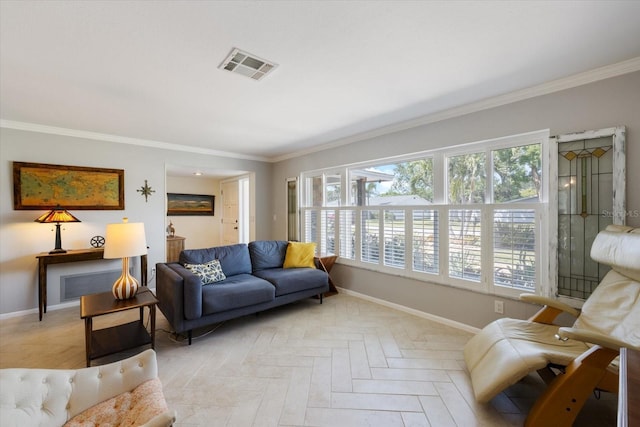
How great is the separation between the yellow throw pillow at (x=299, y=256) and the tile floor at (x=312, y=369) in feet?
2.45

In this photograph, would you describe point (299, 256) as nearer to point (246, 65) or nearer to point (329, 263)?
point (329, 263)

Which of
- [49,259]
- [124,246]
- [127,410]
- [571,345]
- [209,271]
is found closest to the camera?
[127,410]

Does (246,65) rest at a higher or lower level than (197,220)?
higher

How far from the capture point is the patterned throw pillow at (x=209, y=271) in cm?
315

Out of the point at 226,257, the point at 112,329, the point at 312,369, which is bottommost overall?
the point at 312,369

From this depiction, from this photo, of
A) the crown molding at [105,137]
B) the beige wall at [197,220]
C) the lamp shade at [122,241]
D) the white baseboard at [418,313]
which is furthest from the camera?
the beige wall at [197,220]

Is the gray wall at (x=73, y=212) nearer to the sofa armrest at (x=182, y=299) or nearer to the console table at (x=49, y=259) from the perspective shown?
the console table at (x=49, y=259)

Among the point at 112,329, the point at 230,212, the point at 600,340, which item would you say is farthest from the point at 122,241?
the point at 230,212

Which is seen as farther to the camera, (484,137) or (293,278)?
(293,278)

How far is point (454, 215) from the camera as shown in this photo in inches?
122

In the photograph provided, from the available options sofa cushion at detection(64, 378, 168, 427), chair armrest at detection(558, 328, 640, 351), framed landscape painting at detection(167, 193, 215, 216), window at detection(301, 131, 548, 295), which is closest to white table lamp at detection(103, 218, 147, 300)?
sofa cushion at detection(64, 378, 168, 427)

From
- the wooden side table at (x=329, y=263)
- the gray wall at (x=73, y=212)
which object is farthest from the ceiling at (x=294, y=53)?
the wooden side table at (x=329, y=263)

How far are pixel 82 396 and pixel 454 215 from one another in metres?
3.33

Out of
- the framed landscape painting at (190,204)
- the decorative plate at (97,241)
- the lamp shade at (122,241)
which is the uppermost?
the framed landscape painting at (190,204)
